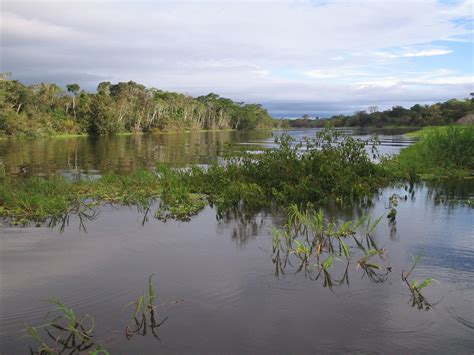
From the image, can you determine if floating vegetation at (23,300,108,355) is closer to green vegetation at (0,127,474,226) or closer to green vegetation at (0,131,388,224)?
green vegetation at (0,127,474,226)

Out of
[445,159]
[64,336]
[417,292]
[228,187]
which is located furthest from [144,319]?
[445,159]

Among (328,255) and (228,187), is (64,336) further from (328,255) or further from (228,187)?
(228,187)

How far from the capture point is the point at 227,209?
1025cm

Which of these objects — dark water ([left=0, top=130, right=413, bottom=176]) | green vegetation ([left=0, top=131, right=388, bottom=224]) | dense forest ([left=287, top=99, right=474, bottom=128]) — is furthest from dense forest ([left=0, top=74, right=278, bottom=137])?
green vegetation ([left=0, top=131, right=388, bottom=224])

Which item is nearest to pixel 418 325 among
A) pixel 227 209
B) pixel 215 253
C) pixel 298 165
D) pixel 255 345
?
pixel 255 345

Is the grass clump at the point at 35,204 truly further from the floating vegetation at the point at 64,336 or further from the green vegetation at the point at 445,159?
the green vegetation at the point at 445,159

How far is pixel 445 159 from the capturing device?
16156 millimetres

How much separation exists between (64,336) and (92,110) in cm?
6479

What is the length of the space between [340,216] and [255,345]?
576cm

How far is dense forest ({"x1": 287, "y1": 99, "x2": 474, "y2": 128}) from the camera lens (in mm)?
74250

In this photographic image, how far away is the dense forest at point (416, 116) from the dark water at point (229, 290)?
54.7 m

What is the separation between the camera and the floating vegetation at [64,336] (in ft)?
13.5

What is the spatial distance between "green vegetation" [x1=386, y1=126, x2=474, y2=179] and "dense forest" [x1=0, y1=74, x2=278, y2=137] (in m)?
46.6

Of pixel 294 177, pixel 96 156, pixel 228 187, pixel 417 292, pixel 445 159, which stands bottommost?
pixel 417 292
